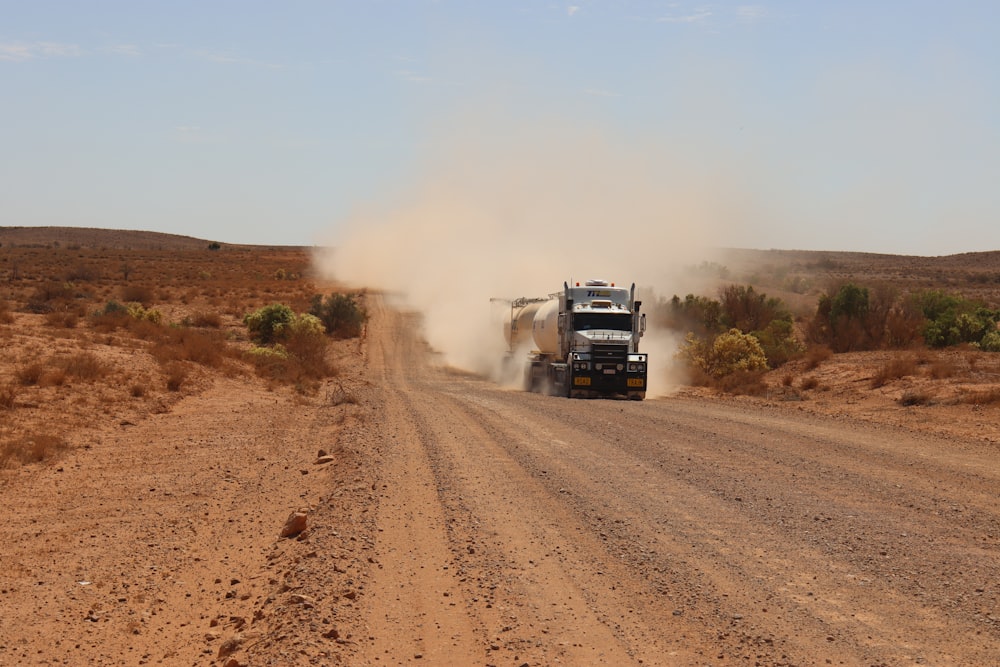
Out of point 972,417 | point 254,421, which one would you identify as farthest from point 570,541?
point 972,417

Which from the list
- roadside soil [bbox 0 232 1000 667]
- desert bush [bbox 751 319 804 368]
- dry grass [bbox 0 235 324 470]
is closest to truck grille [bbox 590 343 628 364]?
desert bush [bbox 751 319 804 368]

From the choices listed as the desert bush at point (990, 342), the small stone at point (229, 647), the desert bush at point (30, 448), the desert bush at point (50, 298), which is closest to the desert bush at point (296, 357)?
the desert bush at point (50, 298)

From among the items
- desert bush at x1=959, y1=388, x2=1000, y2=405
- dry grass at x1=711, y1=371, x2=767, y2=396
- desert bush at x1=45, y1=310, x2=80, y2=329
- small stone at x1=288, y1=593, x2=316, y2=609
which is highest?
desert bush at x1=45, y1=310, x2=80, y2=329

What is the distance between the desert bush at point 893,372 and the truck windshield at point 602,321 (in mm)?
7895

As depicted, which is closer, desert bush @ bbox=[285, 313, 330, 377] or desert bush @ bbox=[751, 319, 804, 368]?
desert bush @ bbox=[285, 313, 330, 377]

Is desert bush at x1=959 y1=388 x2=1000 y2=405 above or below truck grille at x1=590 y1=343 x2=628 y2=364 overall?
below

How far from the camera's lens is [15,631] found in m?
7.97

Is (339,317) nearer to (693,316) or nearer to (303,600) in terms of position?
(693,316)

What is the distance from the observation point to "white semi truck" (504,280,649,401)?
31.3 m

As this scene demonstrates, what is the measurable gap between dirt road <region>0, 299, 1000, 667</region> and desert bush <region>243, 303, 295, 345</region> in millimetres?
25297

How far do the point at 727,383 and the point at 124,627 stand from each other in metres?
27.2

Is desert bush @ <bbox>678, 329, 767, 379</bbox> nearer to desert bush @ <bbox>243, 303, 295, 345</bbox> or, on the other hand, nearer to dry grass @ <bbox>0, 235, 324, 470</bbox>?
dry grass @ <bbox>0, 235, 324, 470</bbox>

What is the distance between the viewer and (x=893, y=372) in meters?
27.6

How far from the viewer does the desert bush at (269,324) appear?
142 feet
